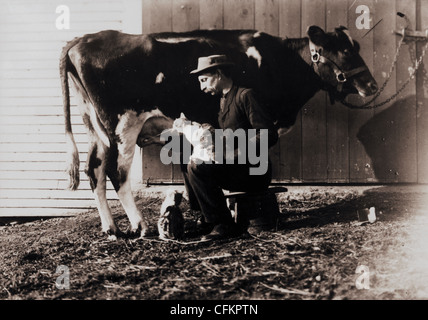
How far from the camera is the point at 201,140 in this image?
13.1ft

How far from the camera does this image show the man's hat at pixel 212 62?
4.00m

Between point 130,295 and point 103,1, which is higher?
Answer: point 103,1

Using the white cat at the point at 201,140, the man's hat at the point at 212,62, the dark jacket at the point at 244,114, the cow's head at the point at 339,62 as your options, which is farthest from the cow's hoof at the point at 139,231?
the cow's head at the point at 339,62

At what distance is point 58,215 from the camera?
475 centimetres

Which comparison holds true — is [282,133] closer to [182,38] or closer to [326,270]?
[182,38]

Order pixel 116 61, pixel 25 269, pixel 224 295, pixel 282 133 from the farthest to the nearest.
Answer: pixel 282 133
pixel 116 61
pixel 25 269
pixel 224 295

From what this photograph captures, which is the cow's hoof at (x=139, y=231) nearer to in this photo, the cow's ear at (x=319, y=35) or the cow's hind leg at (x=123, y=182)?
the cow's hind leg at (x=123, y=182)

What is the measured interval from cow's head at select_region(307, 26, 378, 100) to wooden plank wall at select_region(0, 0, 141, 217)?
5.29 ft

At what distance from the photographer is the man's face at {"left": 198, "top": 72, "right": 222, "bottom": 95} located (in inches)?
158

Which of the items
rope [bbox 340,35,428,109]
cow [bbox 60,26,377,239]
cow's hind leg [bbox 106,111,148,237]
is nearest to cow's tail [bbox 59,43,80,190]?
cow [bbox 60,26,377,239]

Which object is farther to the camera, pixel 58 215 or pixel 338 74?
pixel 58 215

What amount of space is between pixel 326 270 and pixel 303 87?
178 cm

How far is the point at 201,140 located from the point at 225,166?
0.29 meters

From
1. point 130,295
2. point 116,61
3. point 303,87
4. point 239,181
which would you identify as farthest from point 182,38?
point 130,295
